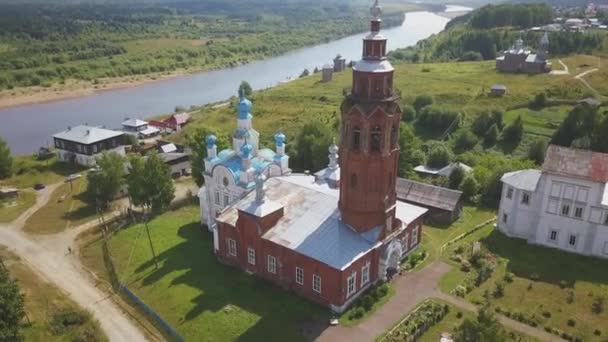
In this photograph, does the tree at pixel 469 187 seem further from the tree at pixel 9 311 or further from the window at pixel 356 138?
the tree at pixel 9 311

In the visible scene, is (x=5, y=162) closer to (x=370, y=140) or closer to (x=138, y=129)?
(x=138, y=129)

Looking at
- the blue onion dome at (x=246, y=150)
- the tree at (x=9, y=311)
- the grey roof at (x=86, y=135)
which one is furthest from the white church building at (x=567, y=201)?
the grey roof at (x=86, y=135)

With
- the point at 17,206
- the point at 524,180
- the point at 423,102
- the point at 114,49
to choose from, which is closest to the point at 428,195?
the point at 524,180

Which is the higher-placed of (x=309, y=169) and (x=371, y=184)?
(x=371, y=184)

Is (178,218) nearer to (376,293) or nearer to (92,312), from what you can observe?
(92,312)

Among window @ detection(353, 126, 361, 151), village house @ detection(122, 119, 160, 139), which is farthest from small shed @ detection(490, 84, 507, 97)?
window @ detection(353, 126, 361, 151)

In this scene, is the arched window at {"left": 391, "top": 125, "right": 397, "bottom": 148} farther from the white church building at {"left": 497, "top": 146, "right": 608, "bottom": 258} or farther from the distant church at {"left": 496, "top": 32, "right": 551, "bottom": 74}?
the distant church at {"left": 496, "top": 32, "right": 551, "bottom": 74}

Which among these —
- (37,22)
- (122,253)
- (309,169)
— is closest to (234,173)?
(122,253)
